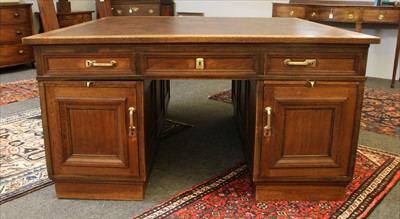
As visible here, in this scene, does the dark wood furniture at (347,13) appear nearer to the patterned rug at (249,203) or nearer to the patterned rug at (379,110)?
the patterned rug at (379,110)

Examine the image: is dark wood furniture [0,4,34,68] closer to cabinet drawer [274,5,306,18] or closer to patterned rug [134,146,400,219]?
cabinet drawer [274,5,306,18]

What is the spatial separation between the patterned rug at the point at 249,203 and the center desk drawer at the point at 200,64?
1.85ft

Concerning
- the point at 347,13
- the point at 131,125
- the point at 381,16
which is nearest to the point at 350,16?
the point at 347,13

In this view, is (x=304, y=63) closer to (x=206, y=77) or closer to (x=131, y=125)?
(x=206, y=77)

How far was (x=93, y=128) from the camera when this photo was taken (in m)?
1.60

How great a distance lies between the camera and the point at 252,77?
1.54 metres

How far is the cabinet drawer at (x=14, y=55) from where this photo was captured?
4.35 meters

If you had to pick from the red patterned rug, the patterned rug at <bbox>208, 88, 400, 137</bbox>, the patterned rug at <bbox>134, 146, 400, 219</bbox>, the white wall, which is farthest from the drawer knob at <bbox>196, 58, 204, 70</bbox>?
the white wall

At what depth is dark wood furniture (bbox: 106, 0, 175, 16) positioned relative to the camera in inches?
205

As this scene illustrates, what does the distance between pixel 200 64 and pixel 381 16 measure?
2.87 m

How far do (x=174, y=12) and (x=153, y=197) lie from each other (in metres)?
4.36

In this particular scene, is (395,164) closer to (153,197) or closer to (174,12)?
(153,197)

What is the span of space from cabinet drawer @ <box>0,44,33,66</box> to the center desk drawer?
3.47m

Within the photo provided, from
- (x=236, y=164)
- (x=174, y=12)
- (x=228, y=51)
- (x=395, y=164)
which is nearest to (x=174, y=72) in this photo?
(x=228, y=51)
